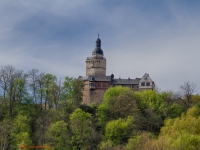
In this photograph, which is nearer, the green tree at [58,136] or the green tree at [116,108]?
the green tree at [58,136]

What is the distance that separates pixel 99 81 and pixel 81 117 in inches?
1064

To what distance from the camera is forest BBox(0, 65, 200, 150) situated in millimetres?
41594

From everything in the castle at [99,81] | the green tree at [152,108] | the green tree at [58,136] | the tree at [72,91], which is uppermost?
the castle at [99,81]

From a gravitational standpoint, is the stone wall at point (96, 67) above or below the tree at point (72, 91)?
above

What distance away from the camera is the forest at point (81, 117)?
4159 cm

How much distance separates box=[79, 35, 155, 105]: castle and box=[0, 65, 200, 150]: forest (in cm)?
1275

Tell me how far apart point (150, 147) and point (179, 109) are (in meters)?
21.2

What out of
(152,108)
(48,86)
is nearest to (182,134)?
(152,108)

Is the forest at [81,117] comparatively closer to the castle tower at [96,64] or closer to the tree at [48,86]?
the tree at [48,86]

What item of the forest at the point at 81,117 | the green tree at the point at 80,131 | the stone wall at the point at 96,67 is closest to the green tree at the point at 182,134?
the forest at the point at 81,117

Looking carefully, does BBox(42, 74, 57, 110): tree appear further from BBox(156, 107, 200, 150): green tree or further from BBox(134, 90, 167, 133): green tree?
BBox(156, 107, 200, 150): green tree

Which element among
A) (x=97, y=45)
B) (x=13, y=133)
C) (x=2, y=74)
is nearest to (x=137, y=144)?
(x=13, y=133)

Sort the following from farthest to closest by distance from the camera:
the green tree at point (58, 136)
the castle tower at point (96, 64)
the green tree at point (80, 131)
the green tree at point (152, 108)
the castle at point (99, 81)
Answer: the castle tower at point (96, 64) → the castle at point (99, 81) → the green tree at point (152, 108) → the green tree at point (80, 131) → the green tree at point (58, 136)

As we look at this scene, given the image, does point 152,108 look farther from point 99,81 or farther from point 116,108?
point 99,81
